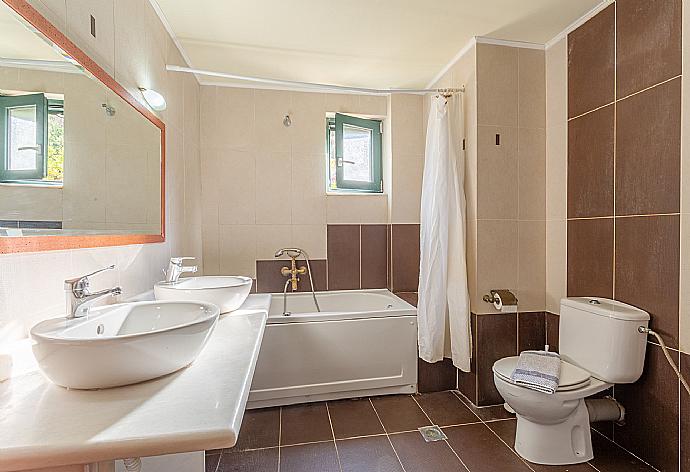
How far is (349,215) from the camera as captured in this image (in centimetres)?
330

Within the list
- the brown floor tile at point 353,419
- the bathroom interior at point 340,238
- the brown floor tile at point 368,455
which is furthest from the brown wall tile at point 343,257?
the brown floor tile at point 368,455

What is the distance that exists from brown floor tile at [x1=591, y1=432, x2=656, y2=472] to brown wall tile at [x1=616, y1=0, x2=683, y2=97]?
1.87 meters

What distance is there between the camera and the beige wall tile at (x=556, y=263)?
7.78 feet

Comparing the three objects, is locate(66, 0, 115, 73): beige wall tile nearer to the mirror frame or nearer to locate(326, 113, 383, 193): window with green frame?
the mirror frame

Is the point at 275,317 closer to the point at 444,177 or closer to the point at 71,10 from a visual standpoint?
the point at 444,177

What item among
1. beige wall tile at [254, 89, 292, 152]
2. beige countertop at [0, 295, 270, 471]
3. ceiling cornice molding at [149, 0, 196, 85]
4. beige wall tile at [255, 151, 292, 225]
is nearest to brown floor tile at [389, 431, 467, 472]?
beige countertop at [0, 295, 270, 471]

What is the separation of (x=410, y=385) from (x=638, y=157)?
6.35 feet

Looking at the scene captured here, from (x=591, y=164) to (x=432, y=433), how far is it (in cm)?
181

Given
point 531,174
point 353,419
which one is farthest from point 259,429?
point 531,174

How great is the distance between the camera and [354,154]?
336 cm

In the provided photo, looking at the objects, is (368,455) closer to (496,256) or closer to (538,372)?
(538,372)

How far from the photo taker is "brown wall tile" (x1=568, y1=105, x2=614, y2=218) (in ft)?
6.69

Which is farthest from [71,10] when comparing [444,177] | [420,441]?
[420,441]

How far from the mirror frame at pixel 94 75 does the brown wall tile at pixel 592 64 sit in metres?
2.46
